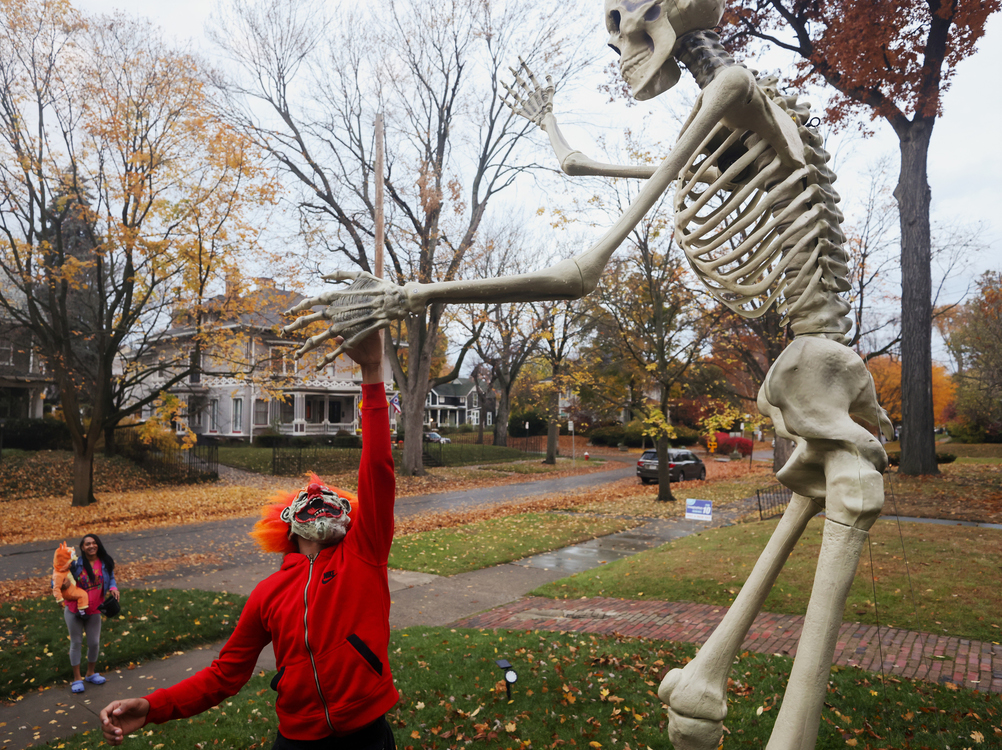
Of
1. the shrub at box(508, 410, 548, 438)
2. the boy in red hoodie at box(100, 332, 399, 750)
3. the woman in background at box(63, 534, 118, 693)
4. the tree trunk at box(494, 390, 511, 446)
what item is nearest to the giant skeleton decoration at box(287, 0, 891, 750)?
the boy in red hoodie at box(100, 332, 399, 750)

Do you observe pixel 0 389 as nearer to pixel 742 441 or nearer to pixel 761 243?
pixel 761 243

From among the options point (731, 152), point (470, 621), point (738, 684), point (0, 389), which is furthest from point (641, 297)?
point (0, 389)

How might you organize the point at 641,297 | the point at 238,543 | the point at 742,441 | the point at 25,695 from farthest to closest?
the point at 742,441, the point at 641,297, the point at 238,543, the point at 25,695

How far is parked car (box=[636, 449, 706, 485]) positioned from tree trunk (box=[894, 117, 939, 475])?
10.4m

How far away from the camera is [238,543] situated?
505 inches

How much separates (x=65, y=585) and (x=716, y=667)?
244 inches

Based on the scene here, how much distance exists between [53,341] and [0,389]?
18899mm

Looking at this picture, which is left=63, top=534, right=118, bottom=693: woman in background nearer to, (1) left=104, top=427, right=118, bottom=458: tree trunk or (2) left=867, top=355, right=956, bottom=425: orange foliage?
(1) left=104, top=427, right=118, bottom=458: tree trunk

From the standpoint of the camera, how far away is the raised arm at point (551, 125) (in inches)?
131

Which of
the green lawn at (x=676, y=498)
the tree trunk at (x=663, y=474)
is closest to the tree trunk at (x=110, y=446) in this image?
the green lawn at (x=676, y=498)

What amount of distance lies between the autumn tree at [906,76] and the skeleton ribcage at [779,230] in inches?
392

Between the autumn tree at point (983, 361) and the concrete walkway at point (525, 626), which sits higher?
the autumn tree at point (983, 361)

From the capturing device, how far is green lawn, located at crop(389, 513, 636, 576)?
10906 millimetres

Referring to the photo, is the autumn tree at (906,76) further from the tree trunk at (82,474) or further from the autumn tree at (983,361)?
the tree trunk at (82,474)
